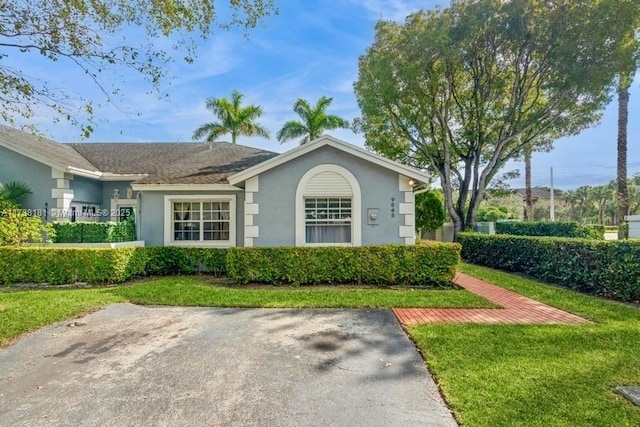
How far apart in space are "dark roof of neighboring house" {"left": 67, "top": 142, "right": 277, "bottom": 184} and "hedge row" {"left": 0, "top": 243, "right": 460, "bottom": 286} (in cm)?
357

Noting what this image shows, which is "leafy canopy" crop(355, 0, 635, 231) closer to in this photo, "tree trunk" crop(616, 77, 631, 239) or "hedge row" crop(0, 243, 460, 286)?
"tree trunk" crop(616, 77, 631, 239)

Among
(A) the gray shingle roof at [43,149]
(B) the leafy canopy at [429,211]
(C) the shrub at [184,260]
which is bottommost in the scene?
(C) the shrub at [184,260]

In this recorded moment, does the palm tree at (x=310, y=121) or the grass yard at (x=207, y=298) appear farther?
the palm tree at (x=310, y=121)

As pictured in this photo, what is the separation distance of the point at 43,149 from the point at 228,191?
27.3ft

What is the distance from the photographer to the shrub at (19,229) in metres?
11.2

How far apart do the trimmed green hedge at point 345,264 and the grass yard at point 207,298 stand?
20.3 inches

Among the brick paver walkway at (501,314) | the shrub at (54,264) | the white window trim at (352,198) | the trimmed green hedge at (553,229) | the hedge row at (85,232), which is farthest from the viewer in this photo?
the trimmed green hedge at (553,229)

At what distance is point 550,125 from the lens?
19203 millimetres

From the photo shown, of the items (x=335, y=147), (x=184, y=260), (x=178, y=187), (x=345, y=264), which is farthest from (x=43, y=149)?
(x=345, y=264)

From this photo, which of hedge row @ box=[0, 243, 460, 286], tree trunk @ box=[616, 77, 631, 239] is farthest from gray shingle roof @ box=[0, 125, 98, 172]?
tree trunk @ box=[616, 77, 631, 239]

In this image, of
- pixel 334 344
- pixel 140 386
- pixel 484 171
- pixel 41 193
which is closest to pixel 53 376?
pixel 140 386

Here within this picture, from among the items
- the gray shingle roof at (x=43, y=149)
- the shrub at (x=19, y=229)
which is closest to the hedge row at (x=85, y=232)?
the shrub at (x=19, y=229)

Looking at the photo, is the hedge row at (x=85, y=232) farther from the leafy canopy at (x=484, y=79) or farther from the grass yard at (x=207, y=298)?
the leafy canopy at (x=484, y=79)

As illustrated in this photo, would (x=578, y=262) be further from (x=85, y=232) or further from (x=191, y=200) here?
(x=85, y=232)
